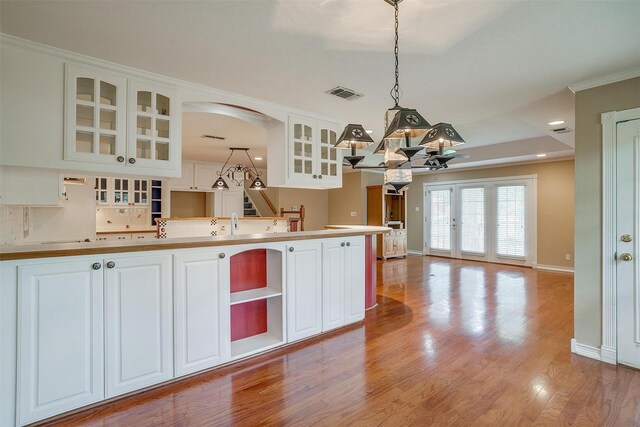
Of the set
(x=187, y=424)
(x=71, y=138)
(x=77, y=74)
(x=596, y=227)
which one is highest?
(x=77, y=74)

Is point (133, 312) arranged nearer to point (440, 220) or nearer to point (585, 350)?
point (585, 350)

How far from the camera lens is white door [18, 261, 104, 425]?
1.81 m

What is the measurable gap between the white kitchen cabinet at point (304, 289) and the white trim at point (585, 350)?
2.35 meters

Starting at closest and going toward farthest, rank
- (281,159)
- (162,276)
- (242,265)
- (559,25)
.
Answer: (559,25) → (162,276) → (242,265) → (281,159)

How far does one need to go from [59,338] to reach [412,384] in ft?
7.72

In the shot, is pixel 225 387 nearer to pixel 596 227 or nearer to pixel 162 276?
pixel 162 276

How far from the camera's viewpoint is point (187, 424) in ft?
6.15

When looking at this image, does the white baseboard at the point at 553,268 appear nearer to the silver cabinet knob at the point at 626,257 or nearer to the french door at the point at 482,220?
the french door at the point at 482,220

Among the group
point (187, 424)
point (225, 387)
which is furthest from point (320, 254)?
point (187, 424)

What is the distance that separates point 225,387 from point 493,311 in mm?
3387

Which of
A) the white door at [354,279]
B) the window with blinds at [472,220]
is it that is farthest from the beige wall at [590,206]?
the window with blinds at [472,220]

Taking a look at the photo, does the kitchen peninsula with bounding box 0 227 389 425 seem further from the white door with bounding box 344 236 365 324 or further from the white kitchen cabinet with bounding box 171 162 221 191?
the white kitchen cabinet with bounding box 171 162 221 191

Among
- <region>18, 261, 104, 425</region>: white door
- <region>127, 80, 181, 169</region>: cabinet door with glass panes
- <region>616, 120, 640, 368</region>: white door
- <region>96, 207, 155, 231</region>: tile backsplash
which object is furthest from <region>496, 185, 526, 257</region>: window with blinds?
<region>96, 207, 155, 231</region>: tile backsplash

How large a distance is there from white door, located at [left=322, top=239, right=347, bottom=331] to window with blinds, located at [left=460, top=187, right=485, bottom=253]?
5.89 m
